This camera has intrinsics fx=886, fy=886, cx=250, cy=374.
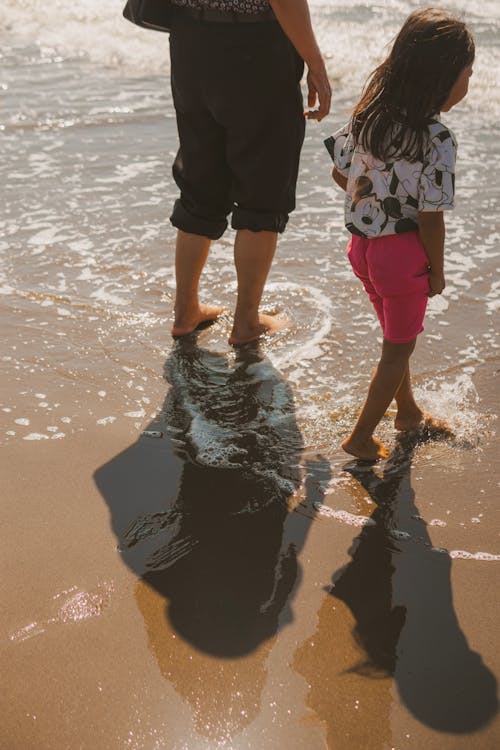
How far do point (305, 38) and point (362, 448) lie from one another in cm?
149

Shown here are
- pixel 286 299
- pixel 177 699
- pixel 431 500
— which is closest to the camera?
pixel 177 699

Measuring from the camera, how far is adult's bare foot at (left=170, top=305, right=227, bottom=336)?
3.91m

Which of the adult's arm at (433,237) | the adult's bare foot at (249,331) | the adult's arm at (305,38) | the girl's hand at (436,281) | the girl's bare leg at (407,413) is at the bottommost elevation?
the adult's bare foot at (249,331)

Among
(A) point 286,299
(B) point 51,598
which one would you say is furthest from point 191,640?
(A) point 286,299

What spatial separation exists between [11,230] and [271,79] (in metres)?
2.17

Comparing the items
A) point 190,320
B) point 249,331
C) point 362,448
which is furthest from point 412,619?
point 190,320

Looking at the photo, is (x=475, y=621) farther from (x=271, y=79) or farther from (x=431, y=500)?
(x=271, y=79)

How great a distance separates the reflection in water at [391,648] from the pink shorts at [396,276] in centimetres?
66

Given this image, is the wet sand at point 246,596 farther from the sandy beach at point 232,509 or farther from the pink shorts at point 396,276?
the pink shorts at point 396,276

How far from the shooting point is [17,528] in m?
2.63

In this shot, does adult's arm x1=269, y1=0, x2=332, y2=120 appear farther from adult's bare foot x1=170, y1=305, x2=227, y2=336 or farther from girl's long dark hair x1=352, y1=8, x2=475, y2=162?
adult's bare foot x1=170, y1=305, x2=227, y2=336

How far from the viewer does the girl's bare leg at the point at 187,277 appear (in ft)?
12.6

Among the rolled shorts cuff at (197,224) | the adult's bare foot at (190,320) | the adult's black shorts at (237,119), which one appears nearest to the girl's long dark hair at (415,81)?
the adult's black shorts at (237,119)

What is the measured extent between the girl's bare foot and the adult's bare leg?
3.19 feet
